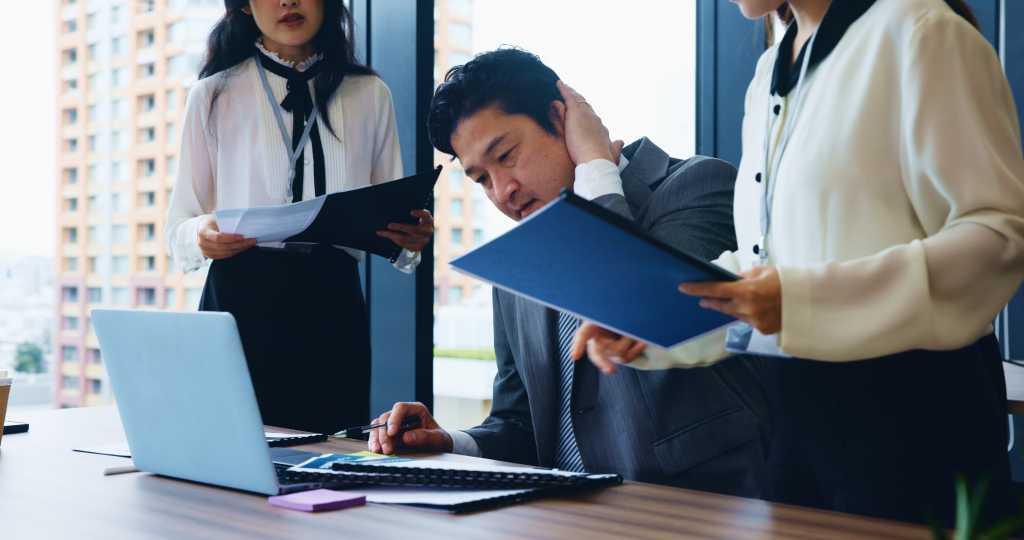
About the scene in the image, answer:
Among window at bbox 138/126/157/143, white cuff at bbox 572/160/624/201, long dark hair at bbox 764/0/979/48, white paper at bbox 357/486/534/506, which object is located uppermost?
long dark hair at bbox 764/0/979/48

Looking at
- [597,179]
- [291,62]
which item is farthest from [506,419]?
[291,62]

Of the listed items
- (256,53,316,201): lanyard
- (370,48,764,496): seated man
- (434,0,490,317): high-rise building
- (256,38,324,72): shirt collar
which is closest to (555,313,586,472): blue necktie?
(370,48,764,496): seated man

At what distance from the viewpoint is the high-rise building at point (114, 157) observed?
8.21 ft

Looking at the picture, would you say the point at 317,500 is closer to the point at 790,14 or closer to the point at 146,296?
the point at 790,14

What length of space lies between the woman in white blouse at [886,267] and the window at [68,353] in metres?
1.77

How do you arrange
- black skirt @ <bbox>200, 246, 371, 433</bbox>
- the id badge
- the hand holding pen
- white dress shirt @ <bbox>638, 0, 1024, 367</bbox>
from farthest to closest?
1. black skirt @ <bbox>200, 246, 371, 433</bbox>
2. the hand holding pen
3. the id badge
4. white dress shirt @ <bbox>638, 0, 1024, 367</bbox>

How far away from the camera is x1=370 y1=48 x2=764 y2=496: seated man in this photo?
61.2 inches

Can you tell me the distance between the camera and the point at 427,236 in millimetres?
2127

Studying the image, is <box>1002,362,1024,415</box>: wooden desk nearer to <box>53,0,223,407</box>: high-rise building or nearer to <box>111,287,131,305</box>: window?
<box>53,0,223,407</box>: high-rise building

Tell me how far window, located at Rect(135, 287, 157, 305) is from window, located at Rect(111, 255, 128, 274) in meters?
0.07

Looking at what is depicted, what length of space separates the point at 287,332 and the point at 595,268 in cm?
129

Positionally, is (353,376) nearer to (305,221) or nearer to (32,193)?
(305,221)

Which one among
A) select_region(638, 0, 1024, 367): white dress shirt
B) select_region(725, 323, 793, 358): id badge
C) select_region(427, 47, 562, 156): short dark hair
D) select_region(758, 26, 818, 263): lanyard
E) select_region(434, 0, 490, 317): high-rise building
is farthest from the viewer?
select_region(434, 0, 490, 317): high-rise building

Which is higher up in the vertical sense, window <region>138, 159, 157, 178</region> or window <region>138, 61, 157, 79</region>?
window <region>138, 61, 157, 79</region>
